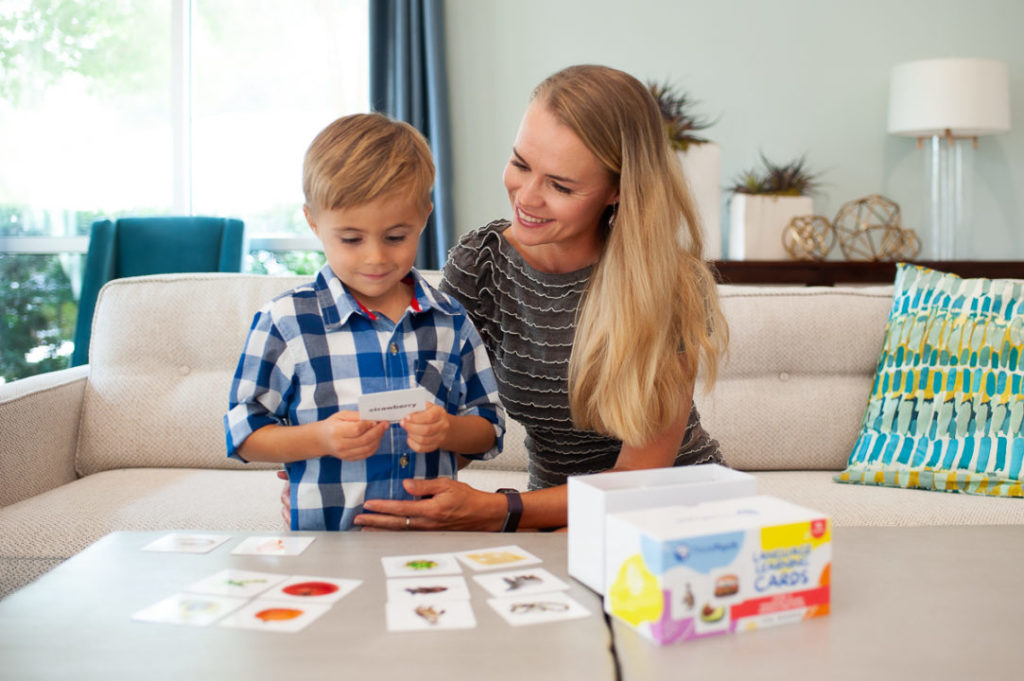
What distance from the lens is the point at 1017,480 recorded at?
1980 millimetres

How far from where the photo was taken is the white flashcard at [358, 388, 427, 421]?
44.1 inches

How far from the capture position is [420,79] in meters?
3.92

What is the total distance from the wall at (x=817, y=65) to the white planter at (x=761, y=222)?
12.1 inches

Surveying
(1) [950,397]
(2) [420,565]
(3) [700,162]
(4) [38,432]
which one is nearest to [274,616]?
(2) [420,565]

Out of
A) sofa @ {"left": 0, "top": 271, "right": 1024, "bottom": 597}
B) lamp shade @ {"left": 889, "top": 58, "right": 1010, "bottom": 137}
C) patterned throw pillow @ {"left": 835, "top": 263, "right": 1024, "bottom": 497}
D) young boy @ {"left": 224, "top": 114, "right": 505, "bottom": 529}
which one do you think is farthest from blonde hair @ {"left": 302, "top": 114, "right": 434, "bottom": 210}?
lamp shade @ {"left": 889, "top": 58, "right": 1010, "bottom": 137}

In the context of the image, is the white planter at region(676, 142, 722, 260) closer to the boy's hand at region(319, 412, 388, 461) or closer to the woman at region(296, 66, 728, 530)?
the woman at region(296, 66, 728, 530)

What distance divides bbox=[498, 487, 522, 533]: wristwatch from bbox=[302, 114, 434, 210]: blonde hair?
45 centimetres

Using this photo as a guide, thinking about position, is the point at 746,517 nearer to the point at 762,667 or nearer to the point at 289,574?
the point at 762,667

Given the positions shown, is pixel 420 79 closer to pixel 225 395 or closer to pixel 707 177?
pixel 707 177

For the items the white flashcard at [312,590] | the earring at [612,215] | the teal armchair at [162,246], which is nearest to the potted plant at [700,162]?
the teal armchair at [162,246]

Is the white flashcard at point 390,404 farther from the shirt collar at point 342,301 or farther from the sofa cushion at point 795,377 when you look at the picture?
the sofa cushion at point 795,377

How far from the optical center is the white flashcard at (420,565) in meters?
0.97

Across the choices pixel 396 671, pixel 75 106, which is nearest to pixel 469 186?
pixel 75 106

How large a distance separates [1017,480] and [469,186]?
2.67 meters
